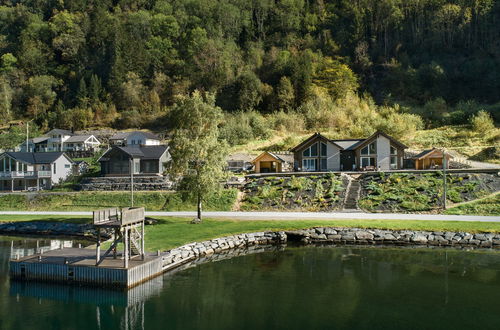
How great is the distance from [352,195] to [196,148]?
708 inches

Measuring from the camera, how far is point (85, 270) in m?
22.3

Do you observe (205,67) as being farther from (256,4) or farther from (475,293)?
(475,293)

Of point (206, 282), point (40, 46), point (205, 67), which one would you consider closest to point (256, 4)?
point (205, 67)

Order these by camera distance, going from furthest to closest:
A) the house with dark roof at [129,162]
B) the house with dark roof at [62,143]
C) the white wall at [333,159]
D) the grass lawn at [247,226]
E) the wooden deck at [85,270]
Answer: the house with dark roof at [62,143], the house with dark roof at [129,162], the white wall at [333,159], the grass lawn at [247,226], the wooden deck at [85,270]

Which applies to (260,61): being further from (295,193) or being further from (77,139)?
(295,193)

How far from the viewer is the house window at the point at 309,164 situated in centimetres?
5412

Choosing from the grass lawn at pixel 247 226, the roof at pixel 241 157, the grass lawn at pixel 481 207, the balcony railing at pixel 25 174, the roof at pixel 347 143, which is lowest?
the grass lawn at pixel 247 226

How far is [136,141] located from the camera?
71.7 metres

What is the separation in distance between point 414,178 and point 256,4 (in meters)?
90.7

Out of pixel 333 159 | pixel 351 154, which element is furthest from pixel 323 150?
pixel 351 154

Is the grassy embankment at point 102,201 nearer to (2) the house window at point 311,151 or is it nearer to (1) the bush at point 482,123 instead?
(2) the house window at point 311,151

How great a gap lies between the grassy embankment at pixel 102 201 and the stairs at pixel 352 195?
11.6m

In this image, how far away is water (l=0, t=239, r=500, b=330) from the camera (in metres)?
17.4

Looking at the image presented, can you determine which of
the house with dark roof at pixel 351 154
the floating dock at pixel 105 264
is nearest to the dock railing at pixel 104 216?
the floating dock at pixel 105 264
